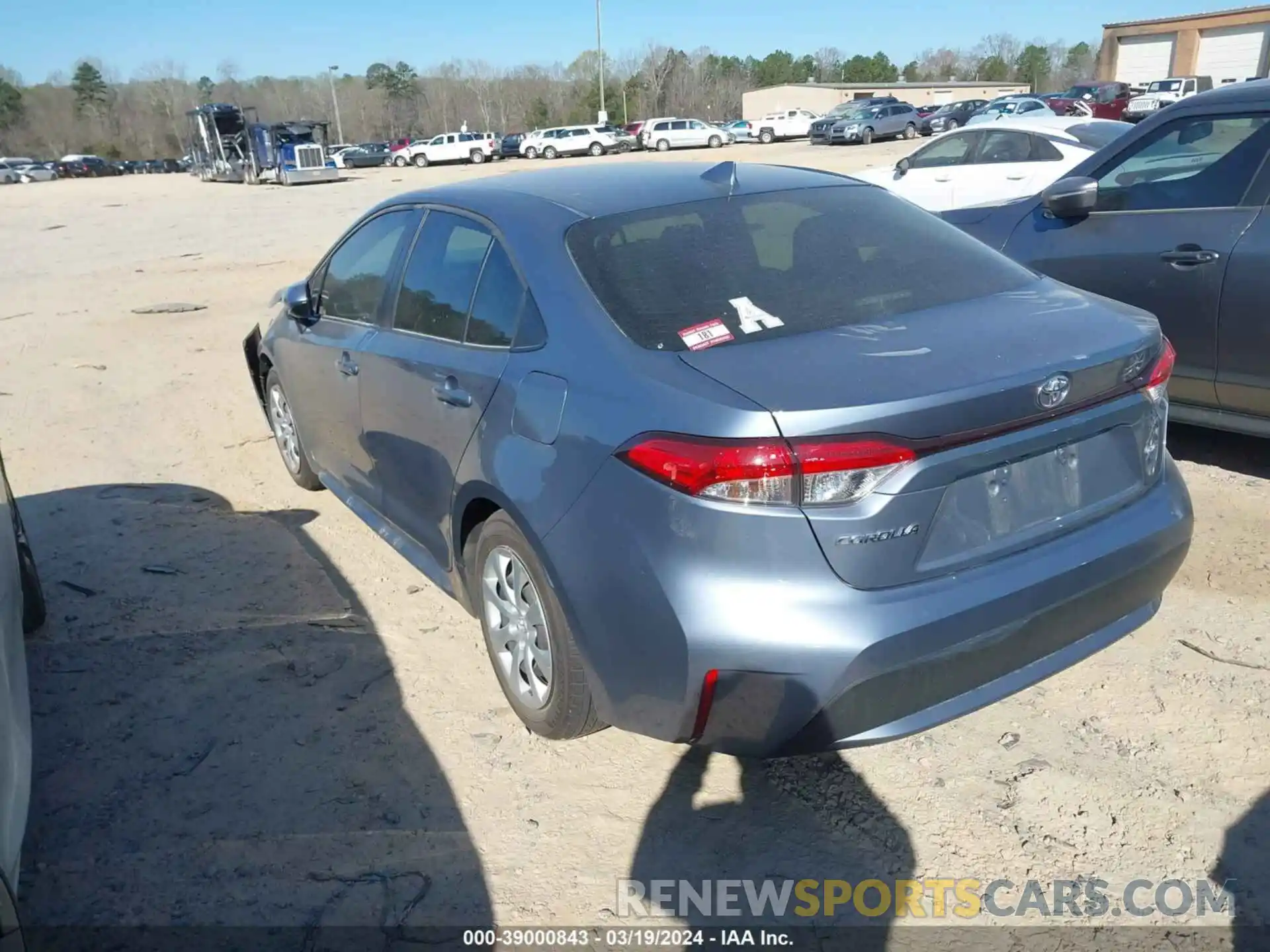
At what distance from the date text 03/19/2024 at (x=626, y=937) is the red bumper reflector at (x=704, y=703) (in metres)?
0.47

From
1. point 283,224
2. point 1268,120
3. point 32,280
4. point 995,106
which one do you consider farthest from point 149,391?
point 995,106

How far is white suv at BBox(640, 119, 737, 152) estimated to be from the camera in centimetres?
4912

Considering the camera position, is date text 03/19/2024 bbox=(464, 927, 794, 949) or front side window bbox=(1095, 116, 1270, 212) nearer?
date text 03/19/2024 bbox=(464, 927, 794, 949)

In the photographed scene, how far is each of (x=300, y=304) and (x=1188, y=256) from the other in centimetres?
413

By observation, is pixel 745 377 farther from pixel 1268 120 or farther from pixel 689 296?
pixel 1268 120

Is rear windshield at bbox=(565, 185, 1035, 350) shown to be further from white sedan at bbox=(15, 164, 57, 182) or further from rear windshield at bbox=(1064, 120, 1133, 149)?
white sedan at bbox=(15, 164, 57, 182)

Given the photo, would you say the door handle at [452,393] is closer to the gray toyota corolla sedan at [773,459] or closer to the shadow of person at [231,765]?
the gray toyota corolla sedan at [773,459]

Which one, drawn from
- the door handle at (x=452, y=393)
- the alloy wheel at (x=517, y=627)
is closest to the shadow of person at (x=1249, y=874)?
the alloy wheel at (x=517, y=627)

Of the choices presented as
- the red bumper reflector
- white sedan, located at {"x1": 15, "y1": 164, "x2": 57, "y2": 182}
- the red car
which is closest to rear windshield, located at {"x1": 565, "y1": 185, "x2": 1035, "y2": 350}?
the red bumper reflector

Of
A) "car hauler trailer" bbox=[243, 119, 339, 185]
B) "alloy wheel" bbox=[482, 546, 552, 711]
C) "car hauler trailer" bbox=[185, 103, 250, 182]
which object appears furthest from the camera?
"car hauler trailer" bbox=[185, 103, 250, 182]

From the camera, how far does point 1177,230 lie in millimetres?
4645

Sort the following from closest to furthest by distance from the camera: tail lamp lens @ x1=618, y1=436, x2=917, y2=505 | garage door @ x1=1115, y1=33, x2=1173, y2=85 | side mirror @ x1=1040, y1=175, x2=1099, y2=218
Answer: tail lamp lens @ x1=618, y1=436, x2=917, y2=505
side mirror @ x1=1040, y1=175, x2=1099, y2=218
garage door @ x1=1115, y1=33, x2=1173, y2=85

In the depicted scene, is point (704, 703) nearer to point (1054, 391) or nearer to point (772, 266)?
point (1054, 391)

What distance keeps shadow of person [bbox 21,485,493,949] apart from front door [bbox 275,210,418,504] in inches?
22.9
